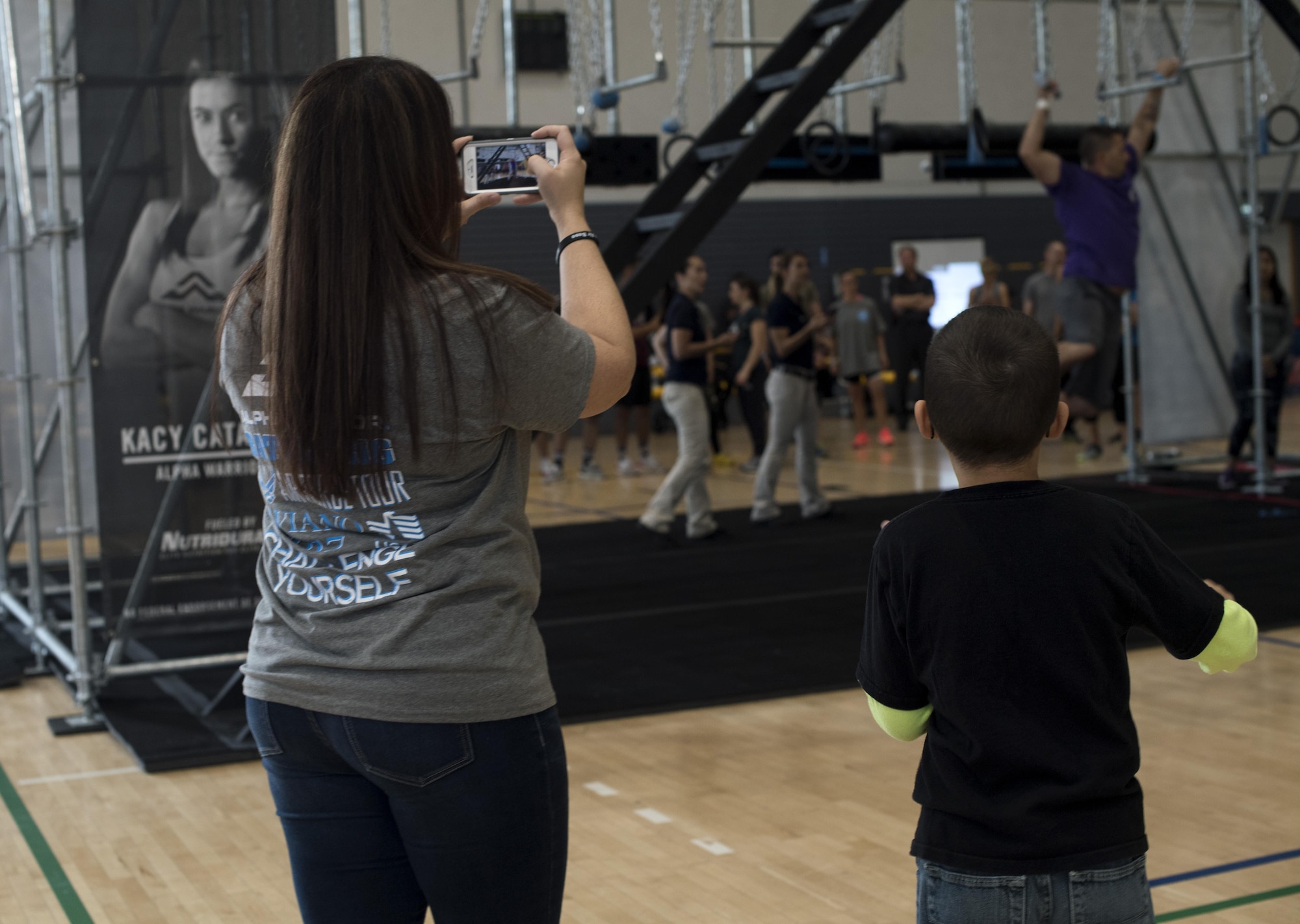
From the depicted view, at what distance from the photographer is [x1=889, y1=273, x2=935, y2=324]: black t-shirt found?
14.8 metres

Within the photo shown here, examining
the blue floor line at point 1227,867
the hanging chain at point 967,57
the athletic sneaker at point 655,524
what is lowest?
the athletic sneaker at point 655,524

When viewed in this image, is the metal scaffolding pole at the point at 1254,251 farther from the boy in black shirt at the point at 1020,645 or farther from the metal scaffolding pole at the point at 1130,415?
the boy in black shirt at the point at 1020,645

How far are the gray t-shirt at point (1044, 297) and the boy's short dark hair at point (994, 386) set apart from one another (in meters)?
11.1

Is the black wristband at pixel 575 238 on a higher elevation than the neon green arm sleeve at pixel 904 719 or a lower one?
higher

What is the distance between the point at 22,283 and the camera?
572 centimetres

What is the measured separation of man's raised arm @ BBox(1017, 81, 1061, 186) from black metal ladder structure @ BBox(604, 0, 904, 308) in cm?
96

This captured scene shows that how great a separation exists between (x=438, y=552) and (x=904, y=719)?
0.58 metres

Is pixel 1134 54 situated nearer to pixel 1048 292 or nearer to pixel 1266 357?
pixel 1266 357

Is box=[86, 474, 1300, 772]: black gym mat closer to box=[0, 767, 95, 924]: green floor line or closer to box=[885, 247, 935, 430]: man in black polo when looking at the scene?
box=[0, 767, 95, 924]: green floor line

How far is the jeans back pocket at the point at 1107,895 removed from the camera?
60.1 inches

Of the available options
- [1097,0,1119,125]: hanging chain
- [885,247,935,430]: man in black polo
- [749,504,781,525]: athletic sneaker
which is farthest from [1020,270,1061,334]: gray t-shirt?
[749,504,781,525]: athletic sneaker

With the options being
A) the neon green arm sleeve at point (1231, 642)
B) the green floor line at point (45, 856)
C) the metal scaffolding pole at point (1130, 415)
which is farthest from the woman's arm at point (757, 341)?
the neon green arm sleeve at point (1231, 642)

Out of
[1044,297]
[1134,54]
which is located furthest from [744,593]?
[1044,297]

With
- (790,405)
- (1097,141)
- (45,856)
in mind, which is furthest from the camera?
(790,405)
